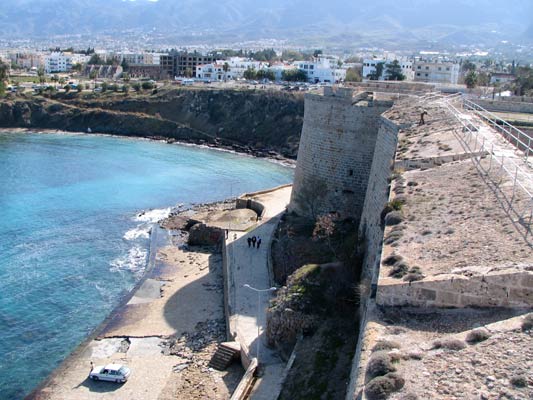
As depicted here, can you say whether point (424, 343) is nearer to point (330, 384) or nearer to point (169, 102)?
point (330, 384)

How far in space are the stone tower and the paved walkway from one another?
131 inches

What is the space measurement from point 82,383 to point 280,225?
38.9 ft

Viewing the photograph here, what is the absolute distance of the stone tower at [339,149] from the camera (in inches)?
969

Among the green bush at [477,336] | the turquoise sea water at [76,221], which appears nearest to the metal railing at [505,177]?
the green bush at [477,336]

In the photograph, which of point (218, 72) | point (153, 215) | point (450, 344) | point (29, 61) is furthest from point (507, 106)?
point (29, 61)

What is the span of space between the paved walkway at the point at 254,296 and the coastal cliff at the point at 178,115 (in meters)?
38.2

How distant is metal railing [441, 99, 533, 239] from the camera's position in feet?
40.3

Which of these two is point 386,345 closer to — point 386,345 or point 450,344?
point 386,345

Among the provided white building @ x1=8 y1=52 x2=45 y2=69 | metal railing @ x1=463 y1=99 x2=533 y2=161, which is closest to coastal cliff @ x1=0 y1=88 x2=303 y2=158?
metal railing @ x1=463 y1=99 x2=533 y2=161

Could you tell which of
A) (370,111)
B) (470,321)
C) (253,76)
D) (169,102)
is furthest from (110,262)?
(253,76)

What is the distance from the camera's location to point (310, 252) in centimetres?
2219

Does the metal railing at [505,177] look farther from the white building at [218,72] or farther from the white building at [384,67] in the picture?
the white building at [218,72]

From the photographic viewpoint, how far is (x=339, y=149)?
2516 centimetres

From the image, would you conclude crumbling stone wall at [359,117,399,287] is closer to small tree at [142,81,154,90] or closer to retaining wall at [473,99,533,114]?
retaining wall at [473,99,533,114]
